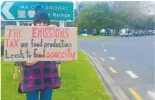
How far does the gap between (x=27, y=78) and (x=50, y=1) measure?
4.99 m

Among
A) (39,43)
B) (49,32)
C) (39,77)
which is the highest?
(49,32)

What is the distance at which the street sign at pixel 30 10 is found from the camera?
10016mm

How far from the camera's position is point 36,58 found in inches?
214

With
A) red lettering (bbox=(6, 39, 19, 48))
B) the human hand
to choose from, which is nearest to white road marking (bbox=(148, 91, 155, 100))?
the human hand

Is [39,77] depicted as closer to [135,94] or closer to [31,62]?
[31,62]

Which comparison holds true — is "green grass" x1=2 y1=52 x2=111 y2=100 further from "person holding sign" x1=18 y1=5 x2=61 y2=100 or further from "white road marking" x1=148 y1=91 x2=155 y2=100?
"person holding sign" x1=18 y1=5 x2=61 y2=100

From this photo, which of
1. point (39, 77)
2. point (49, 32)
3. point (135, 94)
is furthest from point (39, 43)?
point (135, 94)

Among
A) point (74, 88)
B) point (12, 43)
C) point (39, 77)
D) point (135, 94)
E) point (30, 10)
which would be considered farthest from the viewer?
point (30, 10)

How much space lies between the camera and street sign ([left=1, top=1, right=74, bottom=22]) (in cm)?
1002

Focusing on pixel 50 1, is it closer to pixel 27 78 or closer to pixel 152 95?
pixel 152 95

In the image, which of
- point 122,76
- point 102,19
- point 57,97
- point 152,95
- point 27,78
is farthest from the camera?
point 102,19

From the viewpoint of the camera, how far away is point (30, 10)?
10.2m

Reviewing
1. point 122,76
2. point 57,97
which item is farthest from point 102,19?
point 57,97

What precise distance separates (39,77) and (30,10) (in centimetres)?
512
